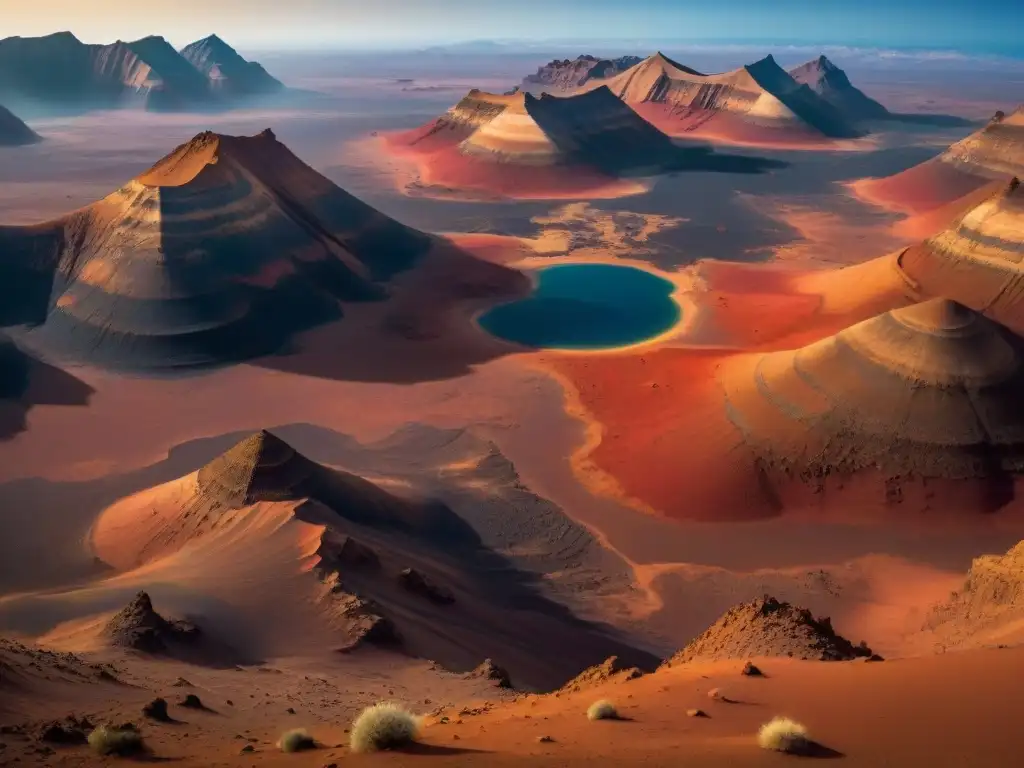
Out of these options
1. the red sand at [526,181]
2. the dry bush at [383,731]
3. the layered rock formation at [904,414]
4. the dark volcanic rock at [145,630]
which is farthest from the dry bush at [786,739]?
the red sand at [526,181]

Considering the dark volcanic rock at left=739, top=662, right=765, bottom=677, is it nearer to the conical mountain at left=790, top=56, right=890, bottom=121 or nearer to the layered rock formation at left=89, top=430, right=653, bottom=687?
the layered rock formation at left=89, top=430, right=653, bottom=687

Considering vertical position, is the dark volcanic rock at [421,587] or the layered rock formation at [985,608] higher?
the layered rock formation at [985,608]

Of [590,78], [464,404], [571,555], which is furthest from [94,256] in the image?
[590,78]

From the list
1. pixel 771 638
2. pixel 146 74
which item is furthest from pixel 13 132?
pixel 771 638

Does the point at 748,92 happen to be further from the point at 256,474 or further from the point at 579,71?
the point at 256,474

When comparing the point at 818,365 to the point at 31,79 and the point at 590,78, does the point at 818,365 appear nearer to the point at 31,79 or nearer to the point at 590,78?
the point at 590,78

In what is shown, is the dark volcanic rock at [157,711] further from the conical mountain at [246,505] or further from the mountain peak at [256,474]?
the mountain peak at [256,474]

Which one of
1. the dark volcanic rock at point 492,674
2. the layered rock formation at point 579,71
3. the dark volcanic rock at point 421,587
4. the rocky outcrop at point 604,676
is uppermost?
the layered rock formation at point 579,71
